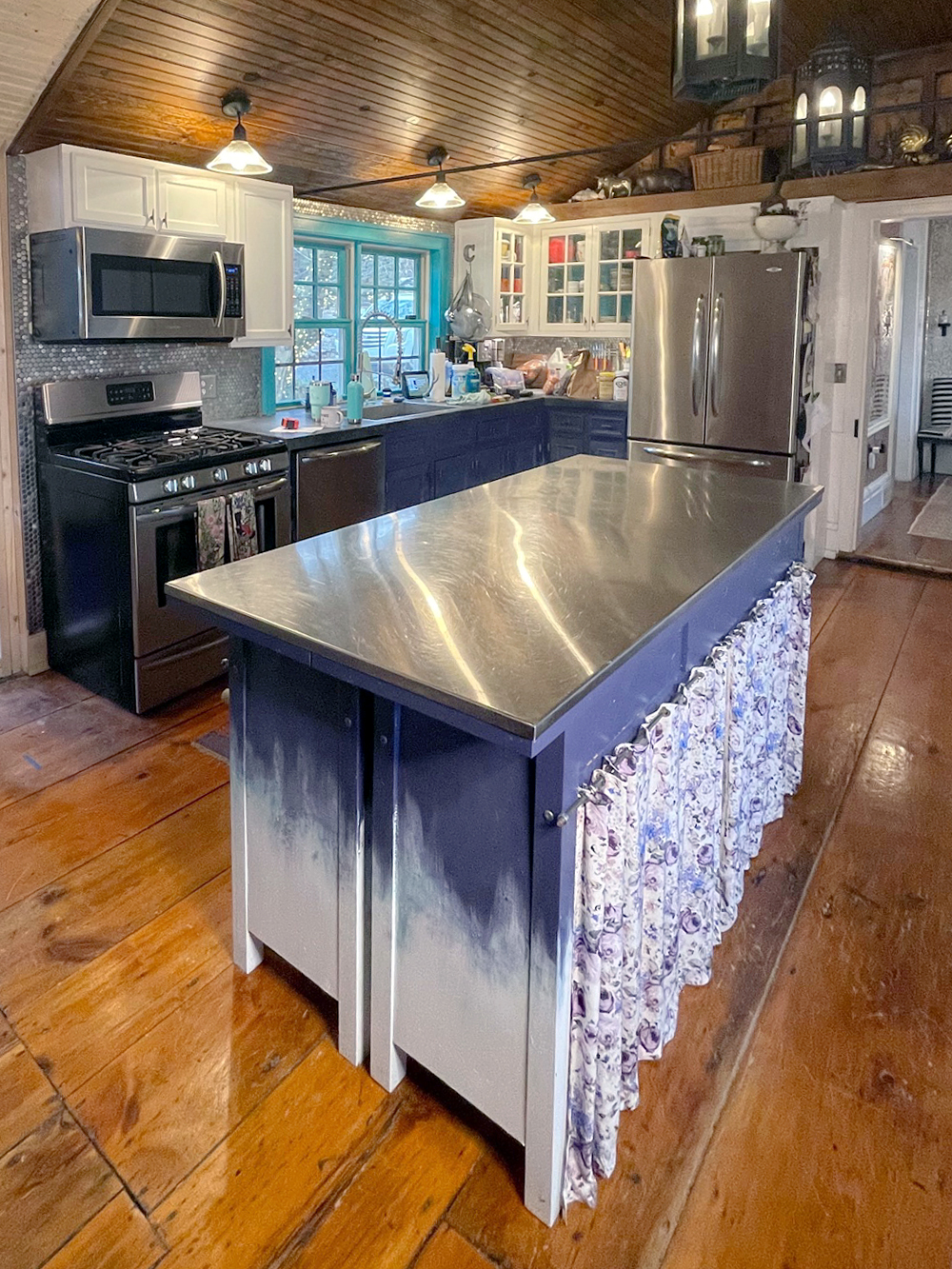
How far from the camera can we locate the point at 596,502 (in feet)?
9.07

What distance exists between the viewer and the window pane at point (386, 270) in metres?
5.81

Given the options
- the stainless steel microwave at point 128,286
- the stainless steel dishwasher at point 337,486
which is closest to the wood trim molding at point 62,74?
the stainless steel microwave at point 128,286

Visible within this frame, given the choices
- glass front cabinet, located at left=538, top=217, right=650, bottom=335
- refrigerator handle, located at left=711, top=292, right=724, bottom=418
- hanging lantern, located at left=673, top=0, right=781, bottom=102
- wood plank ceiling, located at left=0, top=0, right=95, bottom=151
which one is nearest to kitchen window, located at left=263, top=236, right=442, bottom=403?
glass front cabinet, located at left=538, top=217, right=650, bottom=335

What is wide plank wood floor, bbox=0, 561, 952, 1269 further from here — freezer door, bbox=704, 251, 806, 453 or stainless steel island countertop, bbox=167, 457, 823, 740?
freezer door, bbox=704, 251, 806, 453

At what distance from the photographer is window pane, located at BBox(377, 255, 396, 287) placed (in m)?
5.81

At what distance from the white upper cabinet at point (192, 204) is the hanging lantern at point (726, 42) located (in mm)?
2505

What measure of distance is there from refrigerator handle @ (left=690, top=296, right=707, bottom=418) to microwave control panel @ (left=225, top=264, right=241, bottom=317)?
2566mm

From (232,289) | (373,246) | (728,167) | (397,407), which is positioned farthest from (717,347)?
(232,289)

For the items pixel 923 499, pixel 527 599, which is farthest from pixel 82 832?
pixel 923 499

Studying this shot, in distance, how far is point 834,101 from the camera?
482 centimetres

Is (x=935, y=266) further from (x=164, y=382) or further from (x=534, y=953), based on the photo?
(x=534, y=953)

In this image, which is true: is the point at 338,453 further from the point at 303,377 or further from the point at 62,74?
the point at 62,74

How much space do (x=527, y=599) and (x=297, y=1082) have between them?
1.06 m

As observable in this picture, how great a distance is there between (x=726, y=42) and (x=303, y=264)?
371 cm
